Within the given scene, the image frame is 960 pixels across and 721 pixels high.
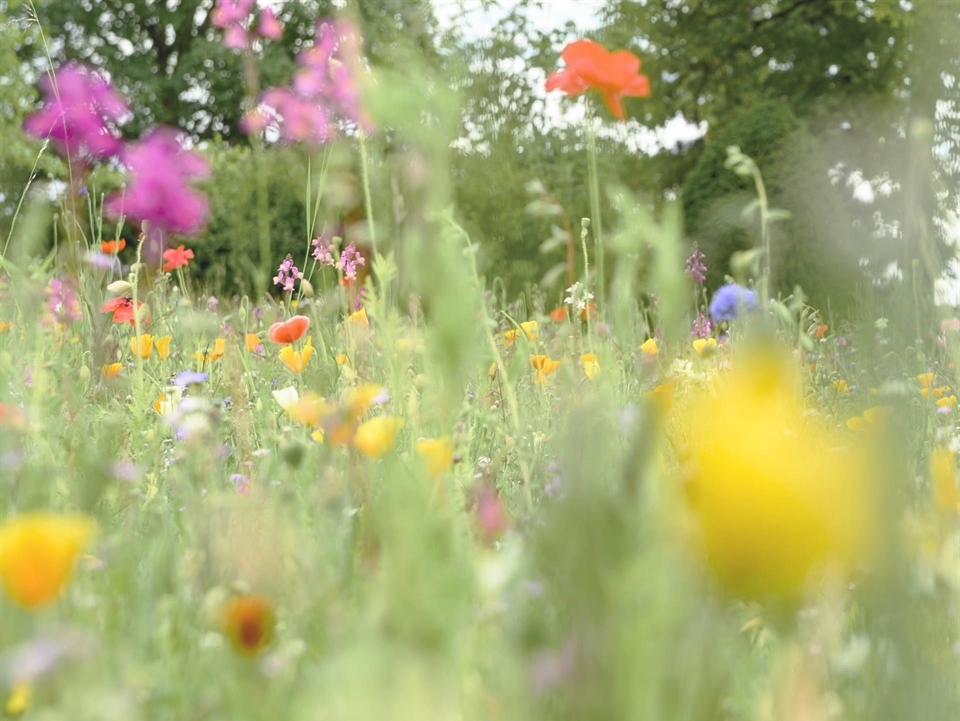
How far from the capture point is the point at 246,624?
0.82 meters

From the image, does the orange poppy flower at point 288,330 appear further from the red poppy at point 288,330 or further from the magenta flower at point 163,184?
the magenta flower at point 163,184

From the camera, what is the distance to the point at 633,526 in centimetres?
72

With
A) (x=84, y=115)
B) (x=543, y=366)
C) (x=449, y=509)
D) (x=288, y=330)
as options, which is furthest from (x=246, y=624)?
(x=84, y=115)

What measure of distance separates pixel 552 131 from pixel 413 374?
30.6ft

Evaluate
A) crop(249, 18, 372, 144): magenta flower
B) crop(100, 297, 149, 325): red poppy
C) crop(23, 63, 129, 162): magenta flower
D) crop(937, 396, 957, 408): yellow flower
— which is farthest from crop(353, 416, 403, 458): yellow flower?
crop(937, 396, 957, 408): yellow flower

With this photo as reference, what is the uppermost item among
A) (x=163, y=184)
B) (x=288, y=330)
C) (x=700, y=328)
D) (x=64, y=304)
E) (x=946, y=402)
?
(x=163, y=184)

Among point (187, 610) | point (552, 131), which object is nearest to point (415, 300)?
point (187, 610)

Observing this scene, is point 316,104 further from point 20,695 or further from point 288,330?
point 20,695

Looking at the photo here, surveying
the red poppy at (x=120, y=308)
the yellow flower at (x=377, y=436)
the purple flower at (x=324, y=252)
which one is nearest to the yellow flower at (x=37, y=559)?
the yellow flower at (x=377, y=436)

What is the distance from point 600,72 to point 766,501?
1.17 meters

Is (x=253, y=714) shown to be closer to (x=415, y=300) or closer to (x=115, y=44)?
(x=415, y=300)

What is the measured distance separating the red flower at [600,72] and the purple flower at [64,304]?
6.06 feet

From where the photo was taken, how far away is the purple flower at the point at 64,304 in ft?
10.1

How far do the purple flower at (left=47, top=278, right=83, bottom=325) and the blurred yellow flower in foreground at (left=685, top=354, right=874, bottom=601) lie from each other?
2619 mm
